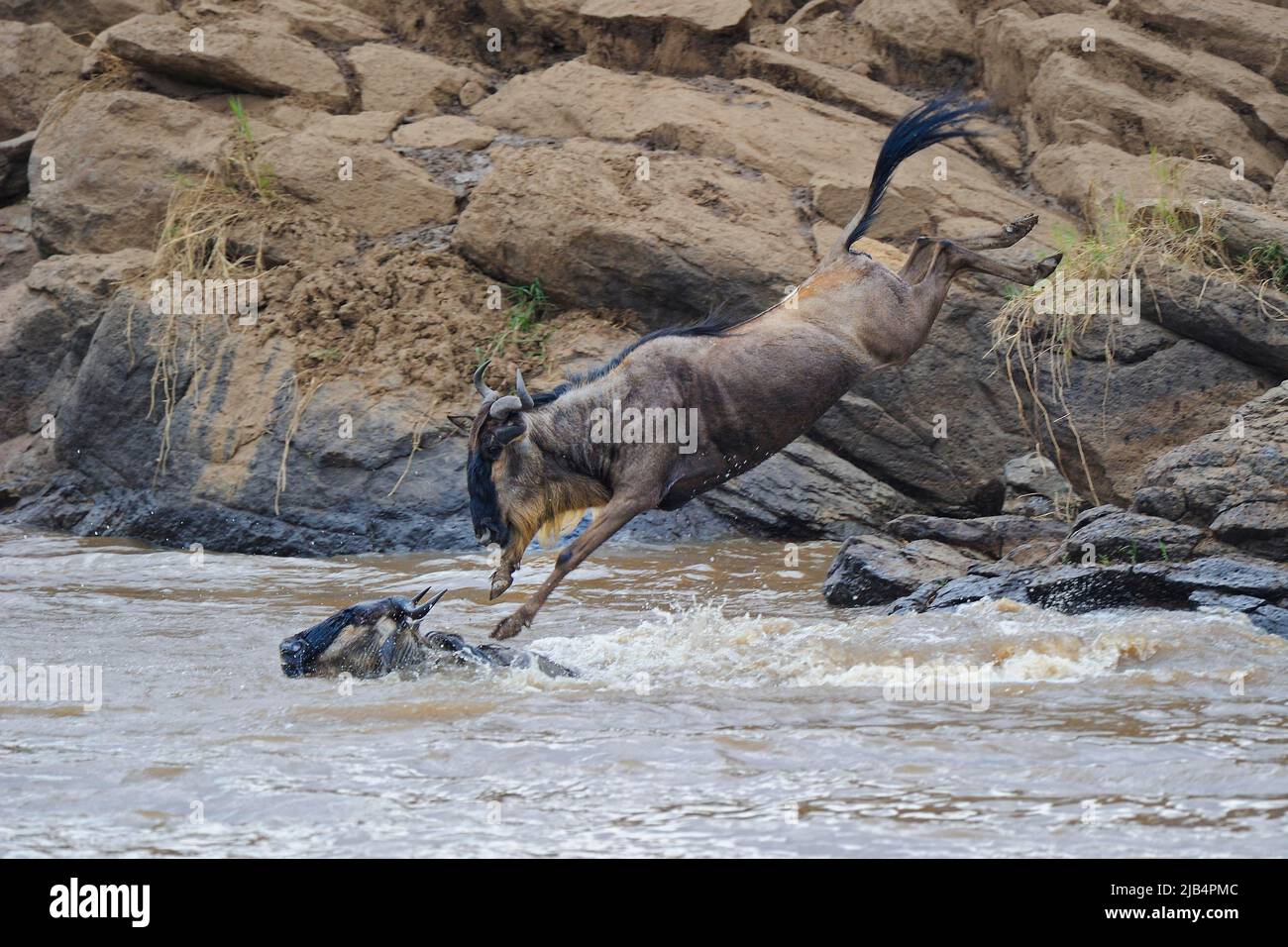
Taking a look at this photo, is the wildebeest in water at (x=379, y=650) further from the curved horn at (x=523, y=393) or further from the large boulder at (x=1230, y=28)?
the large boulder at (x=1230, y=28)

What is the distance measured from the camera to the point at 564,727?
5000 mm

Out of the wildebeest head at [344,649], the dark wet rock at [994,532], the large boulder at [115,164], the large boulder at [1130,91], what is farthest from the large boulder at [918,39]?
the wildebeest head at [344,649]

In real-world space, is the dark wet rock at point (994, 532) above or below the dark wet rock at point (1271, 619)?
above

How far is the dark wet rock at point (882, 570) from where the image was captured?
736cm

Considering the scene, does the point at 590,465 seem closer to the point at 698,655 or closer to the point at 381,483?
the point at 698,655

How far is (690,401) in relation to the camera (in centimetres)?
712

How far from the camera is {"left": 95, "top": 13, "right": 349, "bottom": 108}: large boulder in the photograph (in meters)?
11.4

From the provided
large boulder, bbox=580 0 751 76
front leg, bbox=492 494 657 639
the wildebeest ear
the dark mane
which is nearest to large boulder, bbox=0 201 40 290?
large boulder, bbox=580 0 751 76

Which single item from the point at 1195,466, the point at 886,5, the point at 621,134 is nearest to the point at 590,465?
the point at 1195,466

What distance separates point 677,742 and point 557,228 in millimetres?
5880

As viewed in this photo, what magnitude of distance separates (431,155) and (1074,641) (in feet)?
22.0

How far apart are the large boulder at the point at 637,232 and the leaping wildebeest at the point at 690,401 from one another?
2.21 meters

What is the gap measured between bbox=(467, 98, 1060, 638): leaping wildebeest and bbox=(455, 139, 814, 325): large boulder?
2.21 metres

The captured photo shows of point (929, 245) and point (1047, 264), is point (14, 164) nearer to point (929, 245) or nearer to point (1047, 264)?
point (929, 245)
